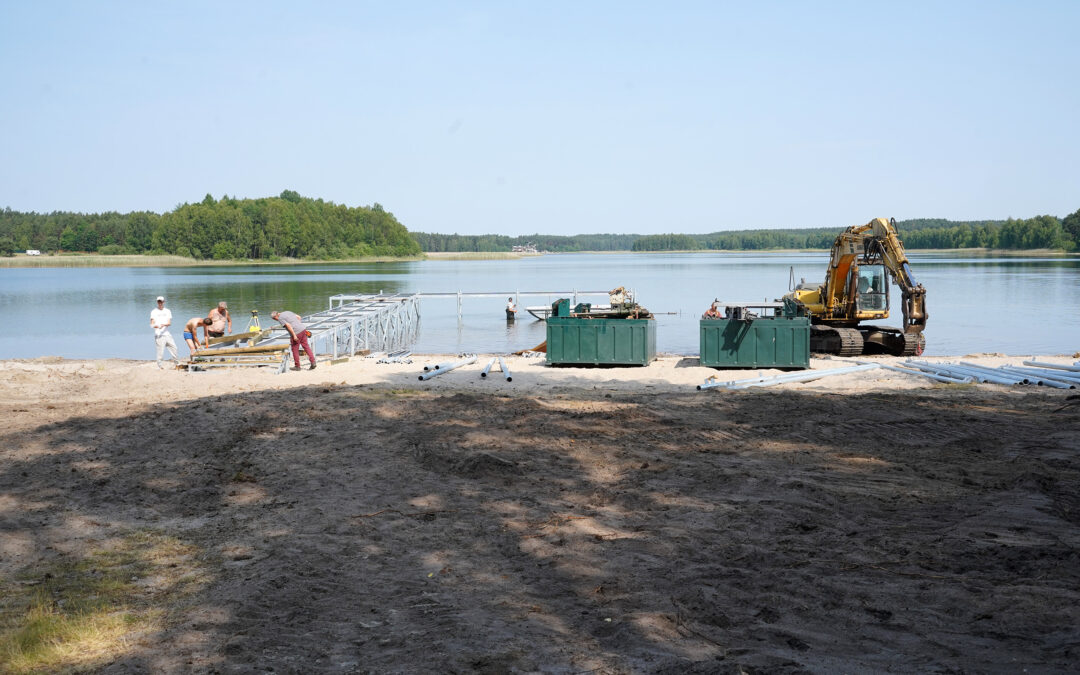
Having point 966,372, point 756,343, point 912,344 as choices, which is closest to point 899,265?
point 912,344

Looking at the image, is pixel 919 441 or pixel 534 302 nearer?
pixel 919 441

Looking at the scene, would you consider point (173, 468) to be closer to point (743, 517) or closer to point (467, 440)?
point (467, 440)

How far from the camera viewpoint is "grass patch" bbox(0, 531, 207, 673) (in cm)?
527

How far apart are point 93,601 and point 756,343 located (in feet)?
59.9

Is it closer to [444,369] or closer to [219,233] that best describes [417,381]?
[444,369]

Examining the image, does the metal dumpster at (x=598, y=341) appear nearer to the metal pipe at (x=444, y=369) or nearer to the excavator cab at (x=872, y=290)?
the metal pipe at (x=444, y=369)

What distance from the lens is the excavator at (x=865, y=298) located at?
24438 mm

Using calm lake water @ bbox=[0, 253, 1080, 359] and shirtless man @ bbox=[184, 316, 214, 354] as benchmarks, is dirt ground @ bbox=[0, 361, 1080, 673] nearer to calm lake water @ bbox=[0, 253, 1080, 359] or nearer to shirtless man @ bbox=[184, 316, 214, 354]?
shirtless man @ bbox=[184, 316, 214, 354]

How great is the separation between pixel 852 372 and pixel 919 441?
9393 millimetres

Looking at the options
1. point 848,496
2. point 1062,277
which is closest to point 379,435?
point 848,496

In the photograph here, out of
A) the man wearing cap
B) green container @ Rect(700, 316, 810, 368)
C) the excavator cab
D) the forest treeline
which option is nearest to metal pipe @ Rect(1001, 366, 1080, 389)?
green container @ Rect(700, 316, 810, 368)

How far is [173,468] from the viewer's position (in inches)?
390

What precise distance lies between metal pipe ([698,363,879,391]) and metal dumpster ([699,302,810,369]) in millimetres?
1428

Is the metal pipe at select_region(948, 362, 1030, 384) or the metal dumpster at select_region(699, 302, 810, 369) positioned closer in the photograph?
the metal pipe at select_region(948, 362, 1030, 384)
